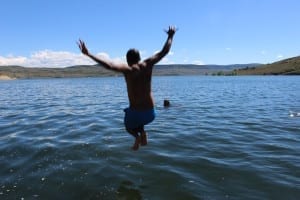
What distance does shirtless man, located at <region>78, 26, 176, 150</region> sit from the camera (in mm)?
8531

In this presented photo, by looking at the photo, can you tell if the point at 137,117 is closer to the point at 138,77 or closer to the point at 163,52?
the point at 138,77

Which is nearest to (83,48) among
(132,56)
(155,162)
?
(132,56)

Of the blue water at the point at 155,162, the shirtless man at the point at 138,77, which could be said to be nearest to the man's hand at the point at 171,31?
the shirtless man at the point at 138,77

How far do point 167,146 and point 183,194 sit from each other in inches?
240

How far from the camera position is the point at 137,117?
32.6 feet

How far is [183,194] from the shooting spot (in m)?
10.9

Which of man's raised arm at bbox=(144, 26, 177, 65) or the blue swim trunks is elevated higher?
man's raised arm at bbox=(144, 26, 177, 65)

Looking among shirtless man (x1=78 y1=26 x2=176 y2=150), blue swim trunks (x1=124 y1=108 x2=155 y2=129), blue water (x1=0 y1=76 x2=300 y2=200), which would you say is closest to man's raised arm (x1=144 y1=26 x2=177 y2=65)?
shirtless man (x1=78 y1=26 x2=176 y2=150)

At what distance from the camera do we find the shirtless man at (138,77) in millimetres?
8531

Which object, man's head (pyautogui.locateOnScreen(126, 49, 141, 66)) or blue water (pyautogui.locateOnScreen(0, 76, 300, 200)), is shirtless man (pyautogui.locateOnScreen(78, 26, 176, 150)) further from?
blue water (pyautogui.locateOnScreen(0, 76, 300, 200))

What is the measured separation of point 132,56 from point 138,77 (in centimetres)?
52

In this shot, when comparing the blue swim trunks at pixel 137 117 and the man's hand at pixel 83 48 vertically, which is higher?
the man's hand at pixel 83 48

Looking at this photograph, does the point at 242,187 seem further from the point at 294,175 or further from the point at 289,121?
the point at 289,121

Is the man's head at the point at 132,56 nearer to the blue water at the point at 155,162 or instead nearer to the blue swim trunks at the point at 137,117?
the blue swim trunks at the point at 137,117
